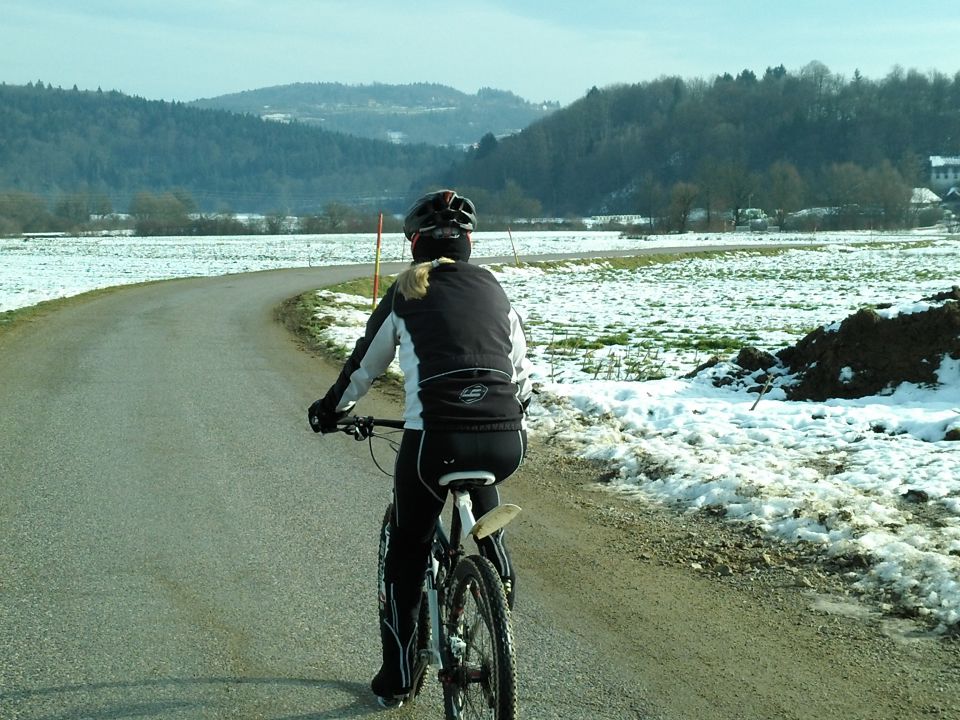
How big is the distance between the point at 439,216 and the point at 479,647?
1.48 meters

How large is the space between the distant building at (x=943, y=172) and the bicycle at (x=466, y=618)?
528 feet

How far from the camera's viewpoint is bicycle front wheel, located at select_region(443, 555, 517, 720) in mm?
2928

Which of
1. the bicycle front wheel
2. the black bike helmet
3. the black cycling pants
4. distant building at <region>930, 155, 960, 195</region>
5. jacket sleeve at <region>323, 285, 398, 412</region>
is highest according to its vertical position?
distant building at <region>930, 155, 960, 195</region>

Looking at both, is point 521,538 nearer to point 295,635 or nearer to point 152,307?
point 295,635

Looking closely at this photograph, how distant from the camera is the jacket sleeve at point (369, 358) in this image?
3275 millimetres

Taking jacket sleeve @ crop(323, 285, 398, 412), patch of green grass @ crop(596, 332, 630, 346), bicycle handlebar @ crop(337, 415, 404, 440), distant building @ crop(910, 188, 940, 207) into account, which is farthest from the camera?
distant building @ crop(910, 188, 940, 207)

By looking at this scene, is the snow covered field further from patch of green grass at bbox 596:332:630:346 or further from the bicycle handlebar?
the bicycle handlebar

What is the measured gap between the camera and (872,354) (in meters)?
9.70

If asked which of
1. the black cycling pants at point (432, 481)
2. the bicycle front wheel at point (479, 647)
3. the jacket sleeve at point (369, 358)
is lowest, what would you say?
the bicycle front wheel at point (479, 647)

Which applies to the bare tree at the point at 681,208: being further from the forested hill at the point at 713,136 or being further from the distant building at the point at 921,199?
the forested hill at the point at 713,136

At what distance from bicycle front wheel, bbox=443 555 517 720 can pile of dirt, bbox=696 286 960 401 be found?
718 cm

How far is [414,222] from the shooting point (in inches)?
132

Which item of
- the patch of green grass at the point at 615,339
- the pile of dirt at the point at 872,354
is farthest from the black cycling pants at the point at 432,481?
the patch of green grass at the point at 615,339

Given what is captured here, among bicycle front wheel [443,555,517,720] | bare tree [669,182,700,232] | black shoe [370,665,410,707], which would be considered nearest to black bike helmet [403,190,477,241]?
bicycle front wheel [443,555,517,720]
